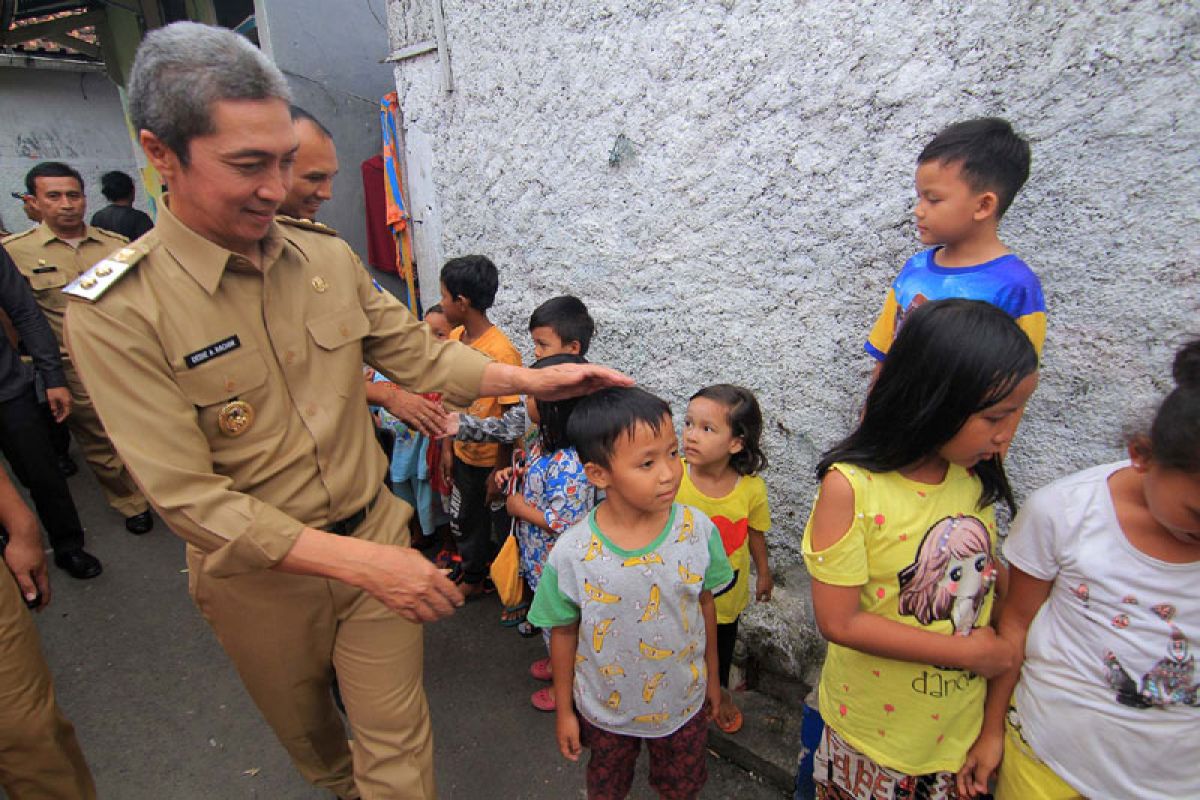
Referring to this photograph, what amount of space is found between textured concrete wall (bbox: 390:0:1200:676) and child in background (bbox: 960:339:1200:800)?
2.50 feet

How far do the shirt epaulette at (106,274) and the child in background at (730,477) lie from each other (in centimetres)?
162

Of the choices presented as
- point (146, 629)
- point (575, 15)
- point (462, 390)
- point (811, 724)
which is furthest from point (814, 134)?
point (146, 629)

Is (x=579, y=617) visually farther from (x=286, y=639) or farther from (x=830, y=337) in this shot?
(x=830, y=337)

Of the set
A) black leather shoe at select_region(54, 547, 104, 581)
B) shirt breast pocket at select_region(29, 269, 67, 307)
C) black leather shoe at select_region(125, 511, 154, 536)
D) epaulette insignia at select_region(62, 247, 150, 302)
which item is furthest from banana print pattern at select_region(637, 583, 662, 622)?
shirt breast pocket at select_region(29, 269, 67, 307)

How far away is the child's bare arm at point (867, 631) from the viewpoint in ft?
4.50

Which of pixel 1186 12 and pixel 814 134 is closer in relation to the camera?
pixel 1186 12

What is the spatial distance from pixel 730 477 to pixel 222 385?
1614 mm

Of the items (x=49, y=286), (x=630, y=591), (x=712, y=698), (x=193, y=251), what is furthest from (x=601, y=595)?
(x=49, y=286)

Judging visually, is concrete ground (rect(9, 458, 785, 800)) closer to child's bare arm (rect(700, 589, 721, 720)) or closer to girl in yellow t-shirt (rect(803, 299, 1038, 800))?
child's bare arm (rect(700, 589, 721, 720))

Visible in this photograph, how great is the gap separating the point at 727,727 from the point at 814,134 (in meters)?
2.31

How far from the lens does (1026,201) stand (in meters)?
1.94

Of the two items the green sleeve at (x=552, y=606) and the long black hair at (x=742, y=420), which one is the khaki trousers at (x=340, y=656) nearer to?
the green sleeve at (x=552, y=606)

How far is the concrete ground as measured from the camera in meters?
2.42

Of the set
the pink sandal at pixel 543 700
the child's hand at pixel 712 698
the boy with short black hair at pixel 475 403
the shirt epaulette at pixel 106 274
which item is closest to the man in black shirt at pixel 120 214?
the boy with short black hair at pixel 475 403
